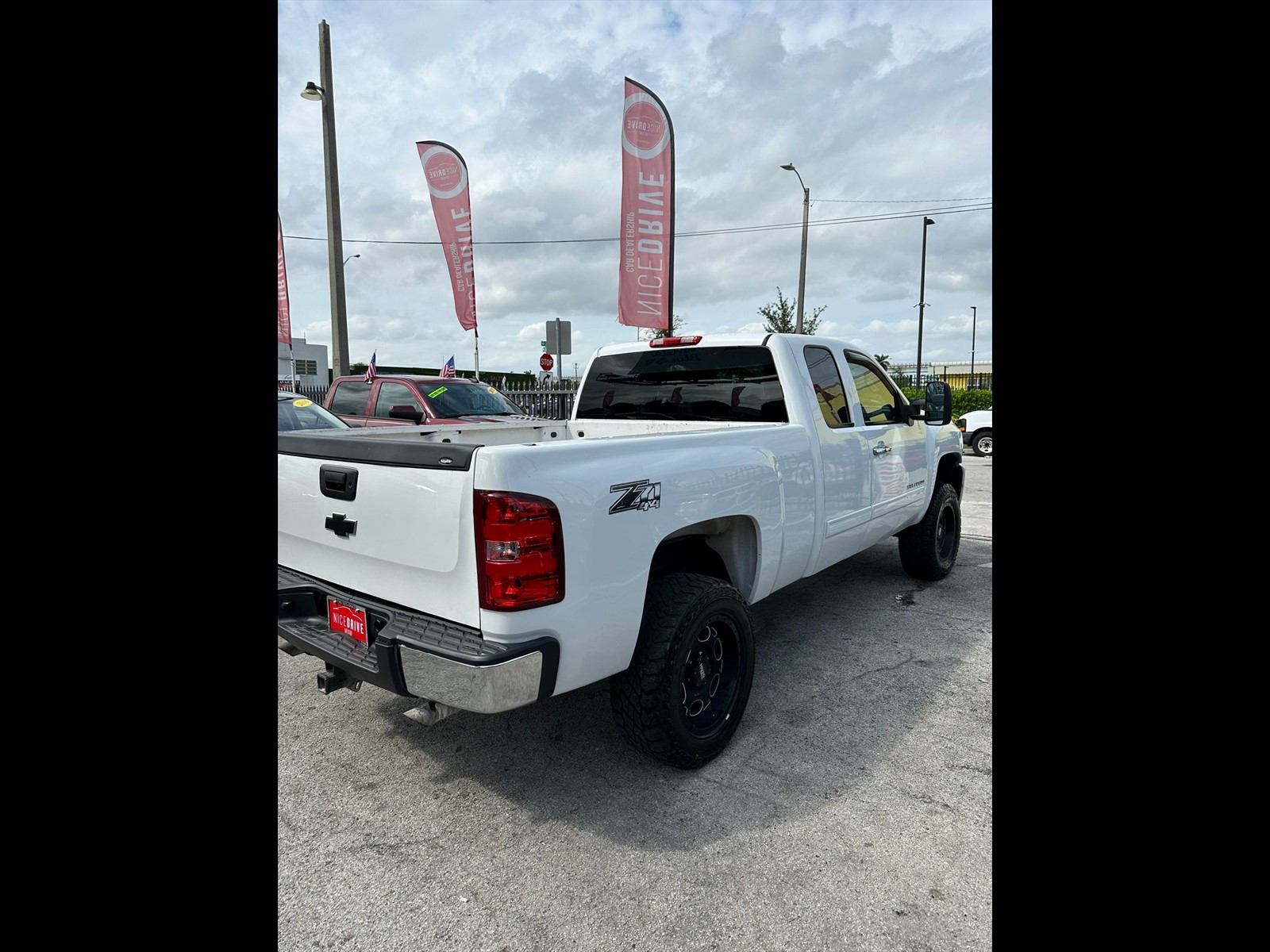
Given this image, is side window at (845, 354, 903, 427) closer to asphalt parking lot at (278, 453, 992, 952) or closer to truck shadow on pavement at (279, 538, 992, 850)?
truck shadow on pavement at (279, 538, 992, 850)

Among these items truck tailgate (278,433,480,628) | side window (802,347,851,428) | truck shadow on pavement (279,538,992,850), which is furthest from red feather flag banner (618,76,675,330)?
truck tailgate (278,433,480,628)

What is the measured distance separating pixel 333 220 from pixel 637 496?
47.0 ft

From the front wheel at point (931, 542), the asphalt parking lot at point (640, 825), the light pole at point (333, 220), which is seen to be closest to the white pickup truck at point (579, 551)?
the asphalt parking lot at point (640, 825)

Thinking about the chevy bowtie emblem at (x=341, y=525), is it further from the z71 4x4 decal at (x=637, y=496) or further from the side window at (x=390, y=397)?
the side window at (x=390, y=397)

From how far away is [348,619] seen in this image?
2.70 m

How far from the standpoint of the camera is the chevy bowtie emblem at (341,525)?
8.98 feet

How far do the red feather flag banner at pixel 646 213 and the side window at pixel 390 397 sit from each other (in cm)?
411

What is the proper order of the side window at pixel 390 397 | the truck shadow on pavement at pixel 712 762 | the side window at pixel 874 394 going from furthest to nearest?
the side window at pixel 390 397
the side window at pixel 874 394
the truck shadow on pavement at pixel 712 762

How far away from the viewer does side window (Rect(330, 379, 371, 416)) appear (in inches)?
447

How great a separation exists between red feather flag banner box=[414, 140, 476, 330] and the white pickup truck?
13372 mm
